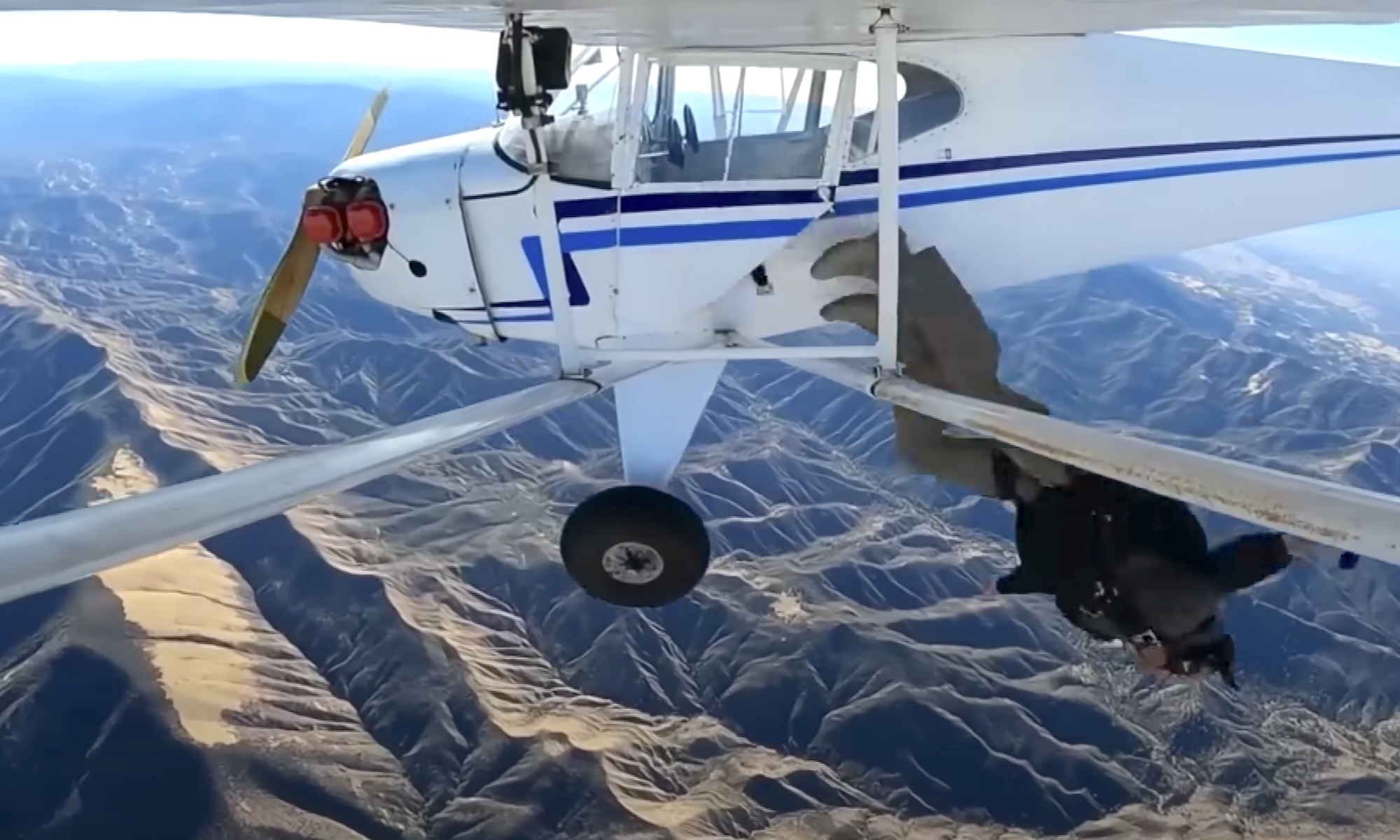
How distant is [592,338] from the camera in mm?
5426

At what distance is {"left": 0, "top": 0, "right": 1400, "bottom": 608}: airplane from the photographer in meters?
4.76

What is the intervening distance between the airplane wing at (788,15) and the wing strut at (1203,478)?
1547 millimetres

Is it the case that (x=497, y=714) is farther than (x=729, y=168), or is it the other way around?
(x=497, y=714)

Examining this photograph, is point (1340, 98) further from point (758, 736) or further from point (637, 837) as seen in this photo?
point (758, 736)

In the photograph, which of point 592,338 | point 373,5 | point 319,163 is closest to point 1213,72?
point 592,338

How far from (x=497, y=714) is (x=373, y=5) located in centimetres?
6117

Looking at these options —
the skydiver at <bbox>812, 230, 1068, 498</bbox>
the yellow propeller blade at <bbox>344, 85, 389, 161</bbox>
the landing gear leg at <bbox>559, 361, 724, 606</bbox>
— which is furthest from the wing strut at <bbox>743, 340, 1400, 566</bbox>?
the yellow propeller blade at <bbox>344, 85, 389, 161</bbox>

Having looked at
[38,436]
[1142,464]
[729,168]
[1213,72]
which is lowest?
[38,436]

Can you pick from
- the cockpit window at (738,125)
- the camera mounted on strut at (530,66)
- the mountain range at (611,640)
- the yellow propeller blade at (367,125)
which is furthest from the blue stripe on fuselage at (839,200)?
the mountain range at (611,640)

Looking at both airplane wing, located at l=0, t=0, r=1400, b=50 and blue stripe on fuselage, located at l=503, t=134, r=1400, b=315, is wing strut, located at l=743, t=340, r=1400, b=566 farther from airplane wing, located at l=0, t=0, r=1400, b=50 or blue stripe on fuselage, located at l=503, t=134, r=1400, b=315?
airplane wing, located at l=0, t=0, r=1400, b=50

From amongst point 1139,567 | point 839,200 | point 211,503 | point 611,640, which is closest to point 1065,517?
point 1139,567

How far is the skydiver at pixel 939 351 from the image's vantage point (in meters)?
5.08

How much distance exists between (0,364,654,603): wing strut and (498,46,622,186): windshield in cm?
109

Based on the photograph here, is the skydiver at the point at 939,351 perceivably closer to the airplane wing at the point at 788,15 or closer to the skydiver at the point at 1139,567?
the skydiver at the point at 1139,567
